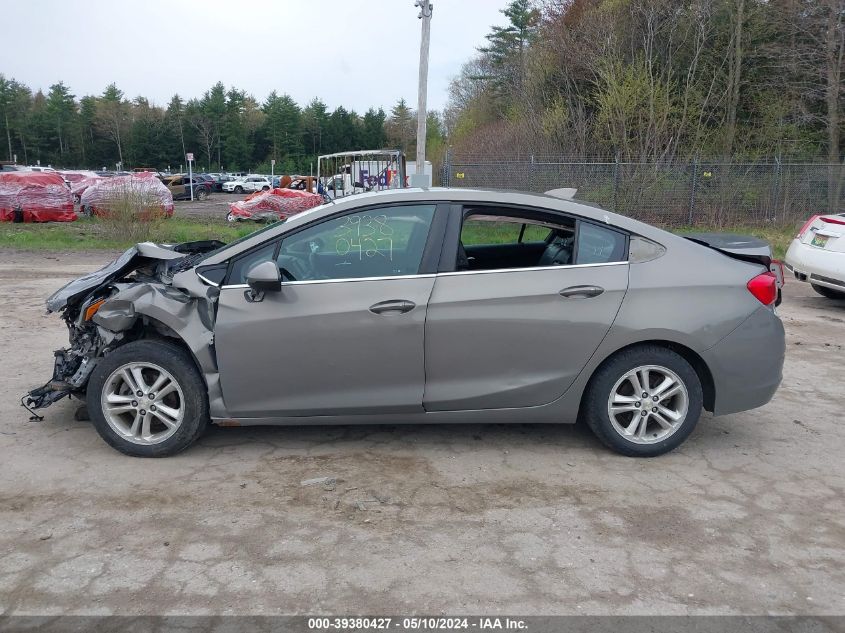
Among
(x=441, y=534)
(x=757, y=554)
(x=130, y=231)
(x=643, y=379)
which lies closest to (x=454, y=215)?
(x=643, y=379)

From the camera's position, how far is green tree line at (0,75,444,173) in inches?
3226

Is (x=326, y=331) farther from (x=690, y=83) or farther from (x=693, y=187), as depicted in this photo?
(x=690, y=83)

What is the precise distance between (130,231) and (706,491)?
14421mm

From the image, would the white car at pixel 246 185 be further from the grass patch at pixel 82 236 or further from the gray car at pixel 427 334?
the gray car at pixel 427 334

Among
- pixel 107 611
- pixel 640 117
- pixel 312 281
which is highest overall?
pixel 640 117

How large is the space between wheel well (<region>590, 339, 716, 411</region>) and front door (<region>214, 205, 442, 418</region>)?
1228 mm

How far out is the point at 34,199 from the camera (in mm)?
22750

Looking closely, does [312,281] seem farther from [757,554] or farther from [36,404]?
[757,554]

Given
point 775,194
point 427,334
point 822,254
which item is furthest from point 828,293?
point 775,194

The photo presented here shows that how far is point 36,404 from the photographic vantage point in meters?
4.82

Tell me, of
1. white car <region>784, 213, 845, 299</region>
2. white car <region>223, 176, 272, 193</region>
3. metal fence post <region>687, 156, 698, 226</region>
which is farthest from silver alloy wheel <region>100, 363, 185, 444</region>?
white car <region>223, 176, 272, 193</region>

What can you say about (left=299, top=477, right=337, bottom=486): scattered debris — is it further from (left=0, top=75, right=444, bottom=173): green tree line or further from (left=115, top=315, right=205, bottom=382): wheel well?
(left=0, top=75, right=444, bottom=173): green tree line

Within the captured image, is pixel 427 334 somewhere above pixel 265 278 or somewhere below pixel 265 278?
below

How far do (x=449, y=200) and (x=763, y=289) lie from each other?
2.03 meters
